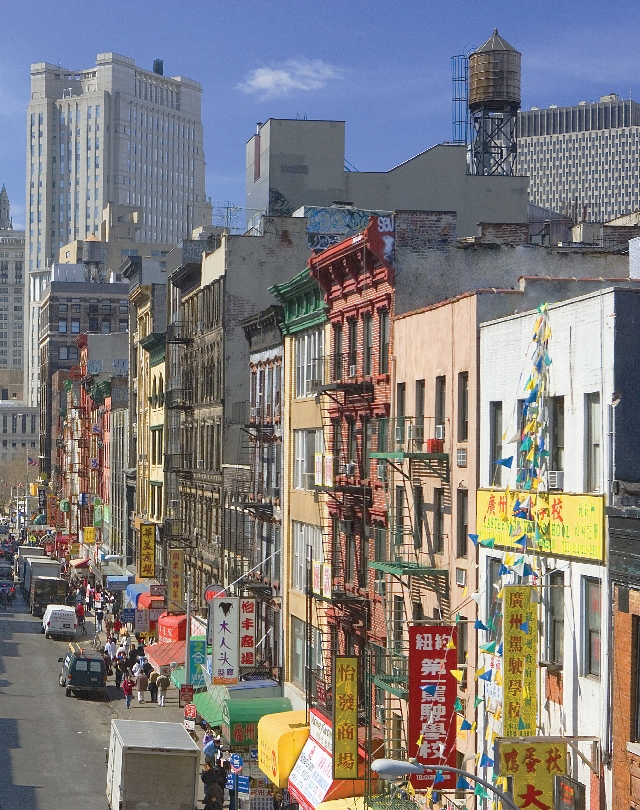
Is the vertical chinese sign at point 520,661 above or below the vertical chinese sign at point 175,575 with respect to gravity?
above

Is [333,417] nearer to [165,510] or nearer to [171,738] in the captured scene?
[171,738]

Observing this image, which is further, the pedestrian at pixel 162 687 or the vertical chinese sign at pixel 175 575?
the vertical chinese sign at pixel 175 575

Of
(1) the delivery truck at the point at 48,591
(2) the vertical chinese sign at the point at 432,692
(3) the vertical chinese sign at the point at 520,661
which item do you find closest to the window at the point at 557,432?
(3) the vertical chinese sign at the point at 520,661

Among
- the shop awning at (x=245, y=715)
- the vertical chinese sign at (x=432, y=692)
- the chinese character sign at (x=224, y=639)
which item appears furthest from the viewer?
the chinese character sign at (x=224, y=639)

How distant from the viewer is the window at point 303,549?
4322cm

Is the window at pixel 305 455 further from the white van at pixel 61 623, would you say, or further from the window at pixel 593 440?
the white van at pixel 61 623

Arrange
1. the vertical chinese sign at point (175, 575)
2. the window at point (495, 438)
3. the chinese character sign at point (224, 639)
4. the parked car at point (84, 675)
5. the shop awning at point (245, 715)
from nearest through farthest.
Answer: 1. the window at point (495, 438)
2. the shop awning at point (245, 715)
3. the chinese character sign at point (224, 639)
4. the parked car at point (84, 675)
5. the vertical chinese sign at point (175, 575)

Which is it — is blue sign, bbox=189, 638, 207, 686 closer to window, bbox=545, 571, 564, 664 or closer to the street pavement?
the street pavement

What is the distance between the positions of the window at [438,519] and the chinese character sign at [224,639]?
1444 cm

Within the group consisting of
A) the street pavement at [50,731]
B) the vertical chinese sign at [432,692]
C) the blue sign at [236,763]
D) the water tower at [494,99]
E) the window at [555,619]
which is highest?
the water tower at [494,99]

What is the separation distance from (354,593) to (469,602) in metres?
8.89

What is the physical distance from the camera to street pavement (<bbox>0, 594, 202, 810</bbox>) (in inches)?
1597

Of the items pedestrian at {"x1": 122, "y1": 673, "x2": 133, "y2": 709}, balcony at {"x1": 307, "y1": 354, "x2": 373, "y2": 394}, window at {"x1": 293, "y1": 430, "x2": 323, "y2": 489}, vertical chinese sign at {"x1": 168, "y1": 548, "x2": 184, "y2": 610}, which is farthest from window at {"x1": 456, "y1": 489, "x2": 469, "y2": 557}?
vertical chinese sign at {"x1": 168, "y1": 548, "x2": 184, "y2": 610}

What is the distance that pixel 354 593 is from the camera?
38562 millimetres
